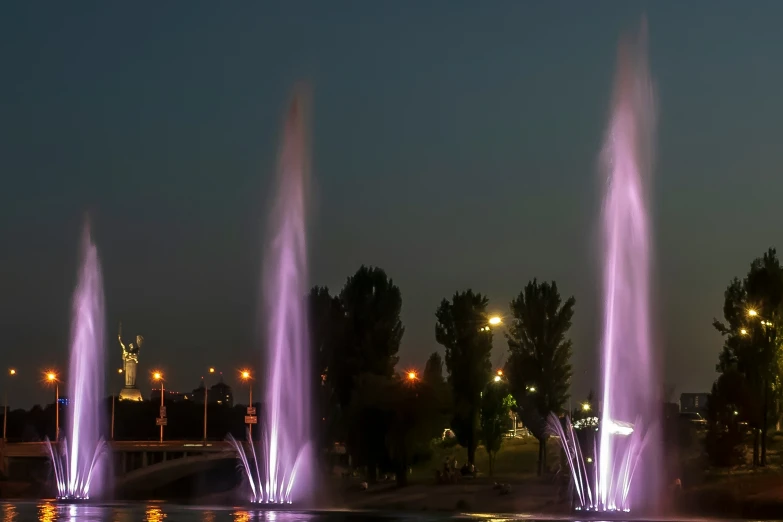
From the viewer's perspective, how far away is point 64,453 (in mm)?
74125

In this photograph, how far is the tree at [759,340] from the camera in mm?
55094

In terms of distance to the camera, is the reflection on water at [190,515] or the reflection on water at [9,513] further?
the reflection on water at [9,513]

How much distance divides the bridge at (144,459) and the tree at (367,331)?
496 inches

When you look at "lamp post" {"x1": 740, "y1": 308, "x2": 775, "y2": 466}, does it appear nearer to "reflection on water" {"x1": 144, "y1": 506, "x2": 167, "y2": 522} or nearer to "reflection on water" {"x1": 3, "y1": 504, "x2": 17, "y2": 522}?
Result: "reflection on water" {"x1": 144, "y1": 506, "x2": 167, "y2": 522}

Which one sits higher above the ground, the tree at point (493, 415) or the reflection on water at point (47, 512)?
the tree at point (493, 415)

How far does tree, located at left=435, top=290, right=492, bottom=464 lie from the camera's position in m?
68.3

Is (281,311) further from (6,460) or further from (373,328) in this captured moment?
(6,460)

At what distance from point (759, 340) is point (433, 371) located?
61.8ft

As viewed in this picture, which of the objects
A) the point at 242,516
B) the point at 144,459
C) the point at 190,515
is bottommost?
the point at 190,515

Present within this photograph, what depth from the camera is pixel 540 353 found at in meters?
67.9

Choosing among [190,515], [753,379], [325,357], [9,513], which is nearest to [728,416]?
[753,379]

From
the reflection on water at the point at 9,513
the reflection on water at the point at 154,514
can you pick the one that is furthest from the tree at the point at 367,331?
the reflection on water at the point at 9,513

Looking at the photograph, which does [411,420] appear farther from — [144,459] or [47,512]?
[144,459]

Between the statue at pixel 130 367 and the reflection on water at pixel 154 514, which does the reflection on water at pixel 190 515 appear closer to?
the reflection on water at pixel 154 514
